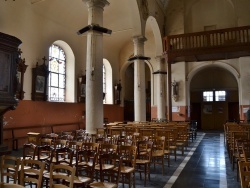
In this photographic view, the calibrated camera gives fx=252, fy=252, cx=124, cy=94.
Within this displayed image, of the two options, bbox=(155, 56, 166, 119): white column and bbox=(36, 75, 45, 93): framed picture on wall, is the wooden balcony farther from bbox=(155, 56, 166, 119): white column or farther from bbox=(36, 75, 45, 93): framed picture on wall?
bbox=(36, 75, 45, 93): framed picture on wall

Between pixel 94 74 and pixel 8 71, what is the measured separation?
14.7ft

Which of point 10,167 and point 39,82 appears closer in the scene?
point 10,167

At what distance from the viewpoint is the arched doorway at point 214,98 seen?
774 inches

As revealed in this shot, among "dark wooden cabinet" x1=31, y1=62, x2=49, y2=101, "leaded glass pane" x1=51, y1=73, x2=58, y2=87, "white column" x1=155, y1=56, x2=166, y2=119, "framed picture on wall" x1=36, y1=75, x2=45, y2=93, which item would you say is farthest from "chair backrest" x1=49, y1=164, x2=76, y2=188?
"white column" x1=155, y1=56, x2=166, y2=119

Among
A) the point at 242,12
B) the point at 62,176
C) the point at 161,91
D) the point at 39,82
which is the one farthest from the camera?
the point at 161,91

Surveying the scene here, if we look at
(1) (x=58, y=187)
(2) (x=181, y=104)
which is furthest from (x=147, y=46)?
(1) (x=58, y=187)

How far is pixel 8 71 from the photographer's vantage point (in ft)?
13.3

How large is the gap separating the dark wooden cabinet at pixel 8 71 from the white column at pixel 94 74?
14.1 feet

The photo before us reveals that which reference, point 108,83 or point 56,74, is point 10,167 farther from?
→ point 108,83

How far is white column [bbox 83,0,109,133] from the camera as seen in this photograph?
838cm

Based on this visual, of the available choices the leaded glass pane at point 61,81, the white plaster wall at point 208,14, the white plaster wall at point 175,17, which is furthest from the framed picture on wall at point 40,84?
the white plaster wall at point 208,14

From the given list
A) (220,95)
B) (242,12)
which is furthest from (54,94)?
(220,95)

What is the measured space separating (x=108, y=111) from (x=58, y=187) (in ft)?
50.7

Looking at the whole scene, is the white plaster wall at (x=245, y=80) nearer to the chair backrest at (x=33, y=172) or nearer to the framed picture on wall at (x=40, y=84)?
the framed picture on wall at (x=40, y=84)
